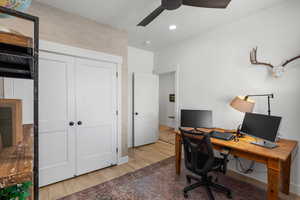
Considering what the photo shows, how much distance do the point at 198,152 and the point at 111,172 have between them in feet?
5.16

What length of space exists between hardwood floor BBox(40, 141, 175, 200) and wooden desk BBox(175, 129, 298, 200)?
153 cm

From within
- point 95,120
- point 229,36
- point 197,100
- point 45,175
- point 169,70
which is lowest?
point 45,175

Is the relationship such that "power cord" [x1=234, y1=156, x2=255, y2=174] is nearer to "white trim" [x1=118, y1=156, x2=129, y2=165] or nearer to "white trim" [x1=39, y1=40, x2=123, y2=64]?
"white trim" [x1=118, y1=156, x2=129, y2=165]

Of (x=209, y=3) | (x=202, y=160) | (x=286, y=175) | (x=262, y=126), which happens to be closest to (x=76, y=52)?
(x=209, y=3)

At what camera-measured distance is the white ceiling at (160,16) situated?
2008mm

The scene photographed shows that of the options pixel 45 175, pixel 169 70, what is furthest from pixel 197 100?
pixel 45 175

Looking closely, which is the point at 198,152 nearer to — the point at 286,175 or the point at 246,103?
the point at 246,103

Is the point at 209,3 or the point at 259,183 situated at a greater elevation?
the point at 209,3

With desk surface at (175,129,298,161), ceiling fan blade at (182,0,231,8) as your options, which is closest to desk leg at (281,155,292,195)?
desk surface at (175,129,298,161)

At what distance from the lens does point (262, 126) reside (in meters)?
1.83

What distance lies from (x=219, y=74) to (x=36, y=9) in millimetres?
3081

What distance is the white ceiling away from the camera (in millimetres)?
2008

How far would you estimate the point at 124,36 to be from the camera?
9.34 ft

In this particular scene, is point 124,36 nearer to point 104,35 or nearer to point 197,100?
point 104,35
